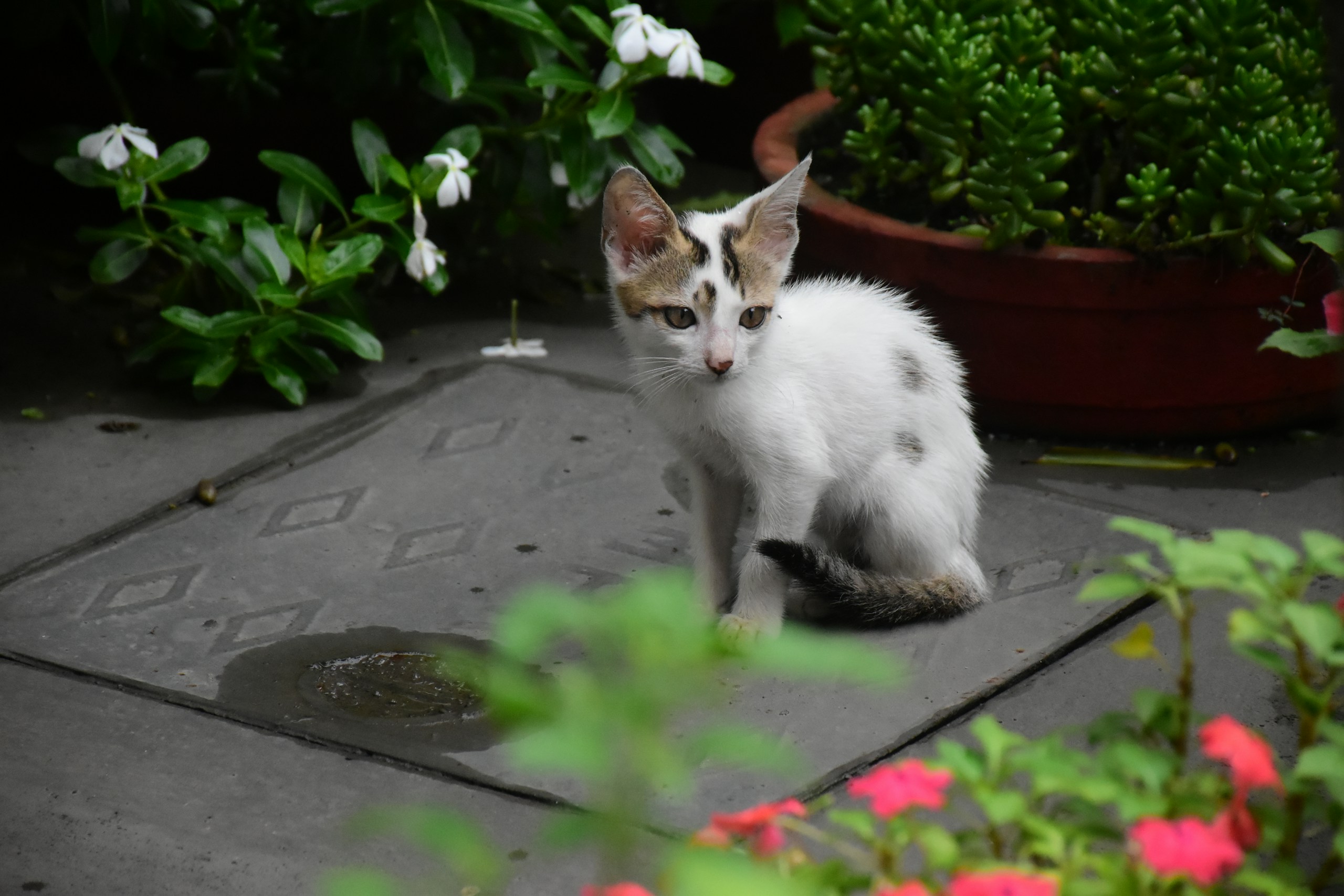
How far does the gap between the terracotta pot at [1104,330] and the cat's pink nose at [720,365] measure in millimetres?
1543

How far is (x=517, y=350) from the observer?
5.41 meters

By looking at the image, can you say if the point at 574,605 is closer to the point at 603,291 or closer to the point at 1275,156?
the point at 1275,156

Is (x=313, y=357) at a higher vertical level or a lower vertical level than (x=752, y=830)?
lower

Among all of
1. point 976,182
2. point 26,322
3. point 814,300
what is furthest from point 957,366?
point 26,322

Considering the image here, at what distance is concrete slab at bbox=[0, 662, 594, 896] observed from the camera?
264 centimetres

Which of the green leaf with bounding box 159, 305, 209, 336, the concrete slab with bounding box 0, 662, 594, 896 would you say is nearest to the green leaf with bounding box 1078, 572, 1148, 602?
the concrete slab with bounding box 0, 662, 594, 896

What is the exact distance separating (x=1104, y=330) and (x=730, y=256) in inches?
67.1

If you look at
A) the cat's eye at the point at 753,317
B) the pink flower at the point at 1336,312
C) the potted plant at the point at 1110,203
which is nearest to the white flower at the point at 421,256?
the potted plant at the point at 1110,203

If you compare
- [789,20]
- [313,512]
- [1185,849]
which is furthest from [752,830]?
[789,20]

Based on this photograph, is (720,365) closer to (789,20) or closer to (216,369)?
(216,369)

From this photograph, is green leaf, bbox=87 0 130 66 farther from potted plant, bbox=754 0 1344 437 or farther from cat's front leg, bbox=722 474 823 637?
cat's front leg, bbox=722 474 823 637

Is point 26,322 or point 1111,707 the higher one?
point 1111,707

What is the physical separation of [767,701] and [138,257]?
2.81 meters

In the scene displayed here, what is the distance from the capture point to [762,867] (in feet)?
4.47
